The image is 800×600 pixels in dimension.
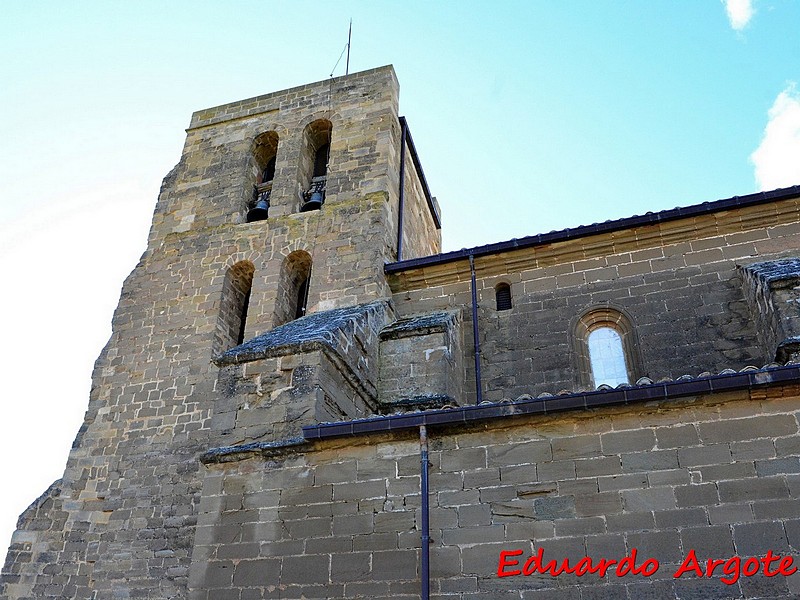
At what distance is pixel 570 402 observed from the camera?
6.54m

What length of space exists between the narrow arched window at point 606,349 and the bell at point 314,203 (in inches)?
229

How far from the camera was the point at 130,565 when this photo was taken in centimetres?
1011

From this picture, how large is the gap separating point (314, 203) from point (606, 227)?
18.9 ft

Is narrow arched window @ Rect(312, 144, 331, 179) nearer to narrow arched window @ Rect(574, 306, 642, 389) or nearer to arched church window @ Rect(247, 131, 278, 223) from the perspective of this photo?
arched church window @ Rect(247, 131, 278, 223)

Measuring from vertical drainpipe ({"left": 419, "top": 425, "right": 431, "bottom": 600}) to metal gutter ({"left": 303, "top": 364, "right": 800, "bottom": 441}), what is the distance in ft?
0.58

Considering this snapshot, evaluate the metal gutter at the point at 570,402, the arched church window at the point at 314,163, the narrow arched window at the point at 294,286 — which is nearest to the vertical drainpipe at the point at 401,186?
the arched church window at the point at 314,163

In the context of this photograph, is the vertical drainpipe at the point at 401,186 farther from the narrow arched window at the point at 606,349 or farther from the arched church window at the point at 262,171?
the narrow arched window at the point at 606,349

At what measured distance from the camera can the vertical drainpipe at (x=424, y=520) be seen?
20.5 feet

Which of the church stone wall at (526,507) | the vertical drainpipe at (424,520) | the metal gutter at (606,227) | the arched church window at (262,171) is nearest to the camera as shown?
the church stone wall at (526,507)

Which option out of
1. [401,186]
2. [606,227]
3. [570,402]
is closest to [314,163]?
[401,186]

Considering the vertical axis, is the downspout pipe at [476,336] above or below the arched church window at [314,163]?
below

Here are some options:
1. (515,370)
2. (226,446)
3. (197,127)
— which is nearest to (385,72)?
(197,127)

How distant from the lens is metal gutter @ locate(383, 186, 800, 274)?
10.3 metres

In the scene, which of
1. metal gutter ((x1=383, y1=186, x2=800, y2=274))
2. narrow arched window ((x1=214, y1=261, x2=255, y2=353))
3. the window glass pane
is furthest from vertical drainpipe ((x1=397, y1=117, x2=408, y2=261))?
the window glass pane
